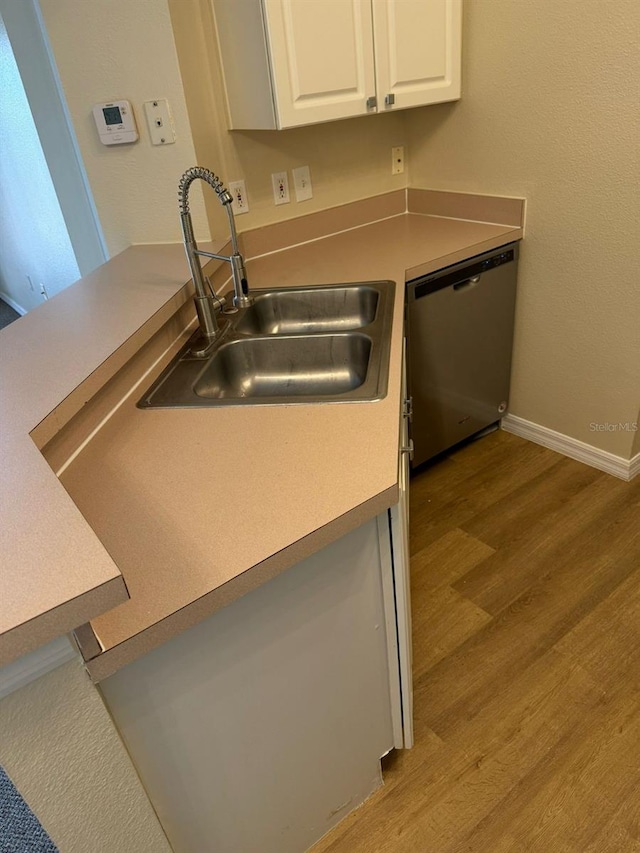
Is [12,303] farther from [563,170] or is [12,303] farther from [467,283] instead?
[563,170]

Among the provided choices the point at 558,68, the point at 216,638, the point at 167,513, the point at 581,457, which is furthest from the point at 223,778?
the point at 558,68

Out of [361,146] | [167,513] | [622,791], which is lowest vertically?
[622,791]

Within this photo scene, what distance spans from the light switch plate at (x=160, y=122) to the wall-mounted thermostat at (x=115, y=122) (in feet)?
0.18

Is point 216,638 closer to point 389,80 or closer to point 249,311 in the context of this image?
point 249,311

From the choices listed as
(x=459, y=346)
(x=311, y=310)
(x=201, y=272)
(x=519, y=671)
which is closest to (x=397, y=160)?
(x=459, y=346)

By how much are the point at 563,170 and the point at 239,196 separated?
1131mm

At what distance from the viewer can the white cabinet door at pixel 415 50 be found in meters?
1.89

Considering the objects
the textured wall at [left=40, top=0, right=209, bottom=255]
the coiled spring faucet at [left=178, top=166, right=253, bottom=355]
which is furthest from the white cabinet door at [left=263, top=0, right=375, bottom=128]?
the coiled spring faucet at [left=178, top=166, right=253, bottom=355]

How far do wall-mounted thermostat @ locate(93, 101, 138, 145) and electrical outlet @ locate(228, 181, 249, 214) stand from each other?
1.21ft

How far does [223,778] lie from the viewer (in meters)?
1.00

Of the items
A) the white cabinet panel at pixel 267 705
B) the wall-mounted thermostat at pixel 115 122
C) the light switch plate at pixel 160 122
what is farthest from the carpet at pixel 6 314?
the white cabinet panel at pixel 267 705

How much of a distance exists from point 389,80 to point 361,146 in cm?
43

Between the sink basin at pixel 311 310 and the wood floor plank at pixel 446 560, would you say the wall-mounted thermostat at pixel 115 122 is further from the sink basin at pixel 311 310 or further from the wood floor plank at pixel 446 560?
the wood floor plank at pixel 446 560
